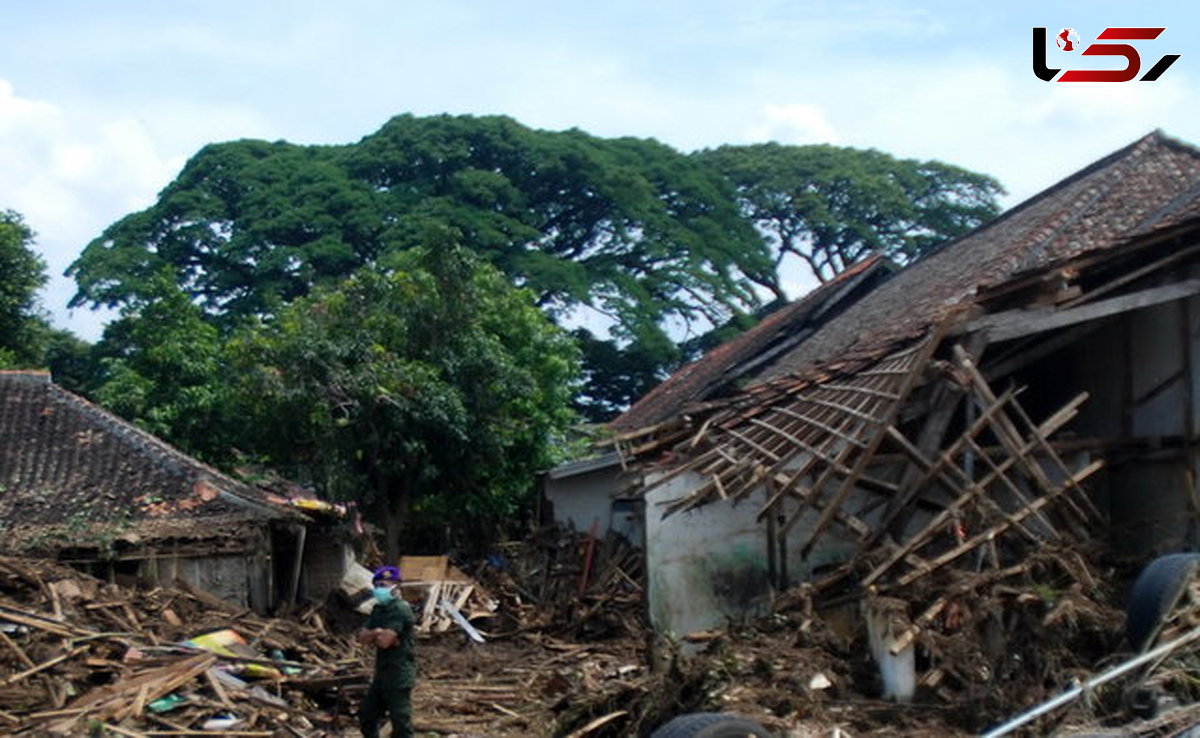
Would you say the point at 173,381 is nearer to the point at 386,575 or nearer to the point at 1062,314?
the point at 386,575

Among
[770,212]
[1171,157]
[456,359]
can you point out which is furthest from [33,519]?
[770,212]

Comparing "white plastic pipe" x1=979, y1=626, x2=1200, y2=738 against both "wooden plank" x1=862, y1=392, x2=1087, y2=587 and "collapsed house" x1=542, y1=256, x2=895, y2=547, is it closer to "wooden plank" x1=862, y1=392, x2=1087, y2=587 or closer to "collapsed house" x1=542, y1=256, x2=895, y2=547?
"wooden plank" x1=862, y1=392, x2=1087, y2=587

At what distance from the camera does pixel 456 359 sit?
21.9 meters

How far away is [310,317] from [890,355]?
11367mm

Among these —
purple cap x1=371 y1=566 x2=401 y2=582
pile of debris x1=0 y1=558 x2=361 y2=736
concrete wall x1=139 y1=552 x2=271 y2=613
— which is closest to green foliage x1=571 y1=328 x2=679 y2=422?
concrete wall x1=139 y1=552 x2=271 y2=613

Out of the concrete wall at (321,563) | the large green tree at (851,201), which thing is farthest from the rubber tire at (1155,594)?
the large green tree at (851,201)

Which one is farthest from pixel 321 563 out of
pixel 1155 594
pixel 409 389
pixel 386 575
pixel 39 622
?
pixel 1155 594

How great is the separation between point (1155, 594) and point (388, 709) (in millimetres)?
5808

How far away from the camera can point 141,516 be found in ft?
61.1

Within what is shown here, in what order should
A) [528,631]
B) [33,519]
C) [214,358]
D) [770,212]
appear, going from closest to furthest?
[33,519] → [528,631] → [214,358] → [770,212]

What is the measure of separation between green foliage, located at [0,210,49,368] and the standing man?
19287 millimetres

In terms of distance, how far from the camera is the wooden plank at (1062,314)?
12211 millimetres

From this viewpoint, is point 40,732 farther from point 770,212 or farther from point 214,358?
point 770,212

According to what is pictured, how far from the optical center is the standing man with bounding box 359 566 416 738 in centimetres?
1045
